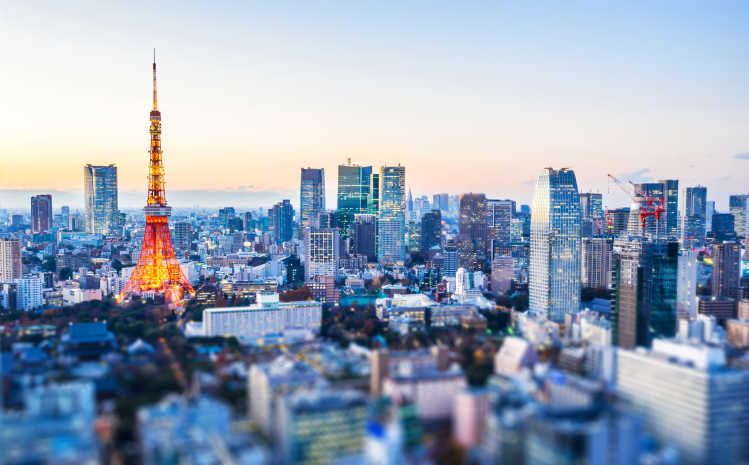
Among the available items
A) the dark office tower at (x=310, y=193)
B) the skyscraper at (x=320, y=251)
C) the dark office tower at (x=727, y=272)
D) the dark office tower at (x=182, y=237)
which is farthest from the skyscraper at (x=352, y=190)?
the dark office tower at (x=727, y=272)

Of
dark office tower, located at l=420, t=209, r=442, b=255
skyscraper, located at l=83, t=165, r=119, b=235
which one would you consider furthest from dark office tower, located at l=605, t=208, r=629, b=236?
skyscraper, located at l=83, t=165, r=119, b=235

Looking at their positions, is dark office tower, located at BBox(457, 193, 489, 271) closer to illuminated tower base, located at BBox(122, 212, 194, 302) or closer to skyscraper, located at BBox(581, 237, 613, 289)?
skyscraper, located at BBox(581, 237, 613, 289)

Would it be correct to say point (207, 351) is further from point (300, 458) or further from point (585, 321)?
point (585, 321)

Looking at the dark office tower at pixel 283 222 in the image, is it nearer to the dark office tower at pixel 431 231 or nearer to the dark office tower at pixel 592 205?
the dark office tower at pixel 431 231

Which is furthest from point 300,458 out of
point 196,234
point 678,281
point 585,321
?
point 196,234

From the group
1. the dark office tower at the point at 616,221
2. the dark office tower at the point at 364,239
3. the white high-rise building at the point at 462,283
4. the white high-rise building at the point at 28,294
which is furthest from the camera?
the dark office tower at the point at 364,239

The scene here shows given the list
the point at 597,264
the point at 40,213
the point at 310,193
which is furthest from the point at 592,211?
the point at 40,213
